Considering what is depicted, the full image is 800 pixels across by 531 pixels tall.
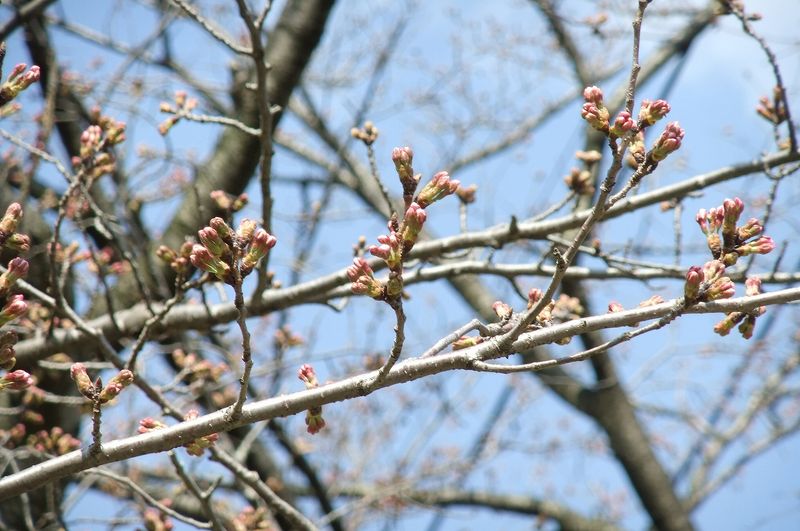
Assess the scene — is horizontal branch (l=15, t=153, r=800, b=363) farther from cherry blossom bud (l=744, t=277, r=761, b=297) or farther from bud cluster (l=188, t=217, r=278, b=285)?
bud cluster (l=188, t=217, r=278, b=285)

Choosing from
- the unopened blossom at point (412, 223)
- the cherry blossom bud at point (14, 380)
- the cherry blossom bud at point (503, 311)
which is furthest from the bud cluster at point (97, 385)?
the cherry blossom bud at point (503, 311)

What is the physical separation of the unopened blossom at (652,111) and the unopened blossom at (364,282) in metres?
0.60

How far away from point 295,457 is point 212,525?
2581 millimetres

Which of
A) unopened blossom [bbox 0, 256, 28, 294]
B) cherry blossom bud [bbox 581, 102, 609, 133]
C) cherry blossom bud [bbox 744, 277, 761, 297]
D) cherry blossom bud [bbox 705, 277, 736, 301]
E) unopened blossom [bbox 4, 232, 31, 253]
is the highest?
unopened blossom [bbox 4, 232, 31, 253]

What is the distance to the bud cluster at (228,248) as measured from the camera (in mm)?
1219

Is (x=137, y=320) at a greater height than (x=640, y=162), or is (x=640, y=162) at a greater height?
(x=137, y=320)

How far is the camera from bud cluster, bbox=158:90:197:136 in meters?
2.47

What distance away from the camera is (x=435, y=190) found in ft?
4.45

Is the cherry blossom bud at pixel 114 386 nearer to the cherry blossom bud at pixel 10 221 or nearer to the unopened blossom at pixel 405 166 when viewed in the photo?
the cherry blossom bud at pixel 10 221

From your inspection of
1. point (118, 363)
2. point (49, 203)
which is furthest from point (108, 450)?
point (49, 203)

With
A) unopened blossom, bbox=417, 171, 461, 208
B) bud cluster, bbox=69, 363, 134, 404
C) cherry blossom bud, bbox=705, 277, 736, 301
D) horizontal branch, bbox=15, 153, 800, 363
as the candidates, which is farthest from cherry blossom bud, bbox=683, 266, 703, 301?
horizontal branch, bbox=15, 153, 800, 363

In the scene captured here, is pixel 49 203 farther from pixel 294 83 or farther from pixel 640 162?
pixel 640 162

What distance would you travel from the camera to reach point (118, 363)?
2.28m

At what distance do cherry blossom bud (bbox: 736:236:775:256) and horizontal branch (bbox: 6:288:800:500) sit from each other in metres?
0.15
